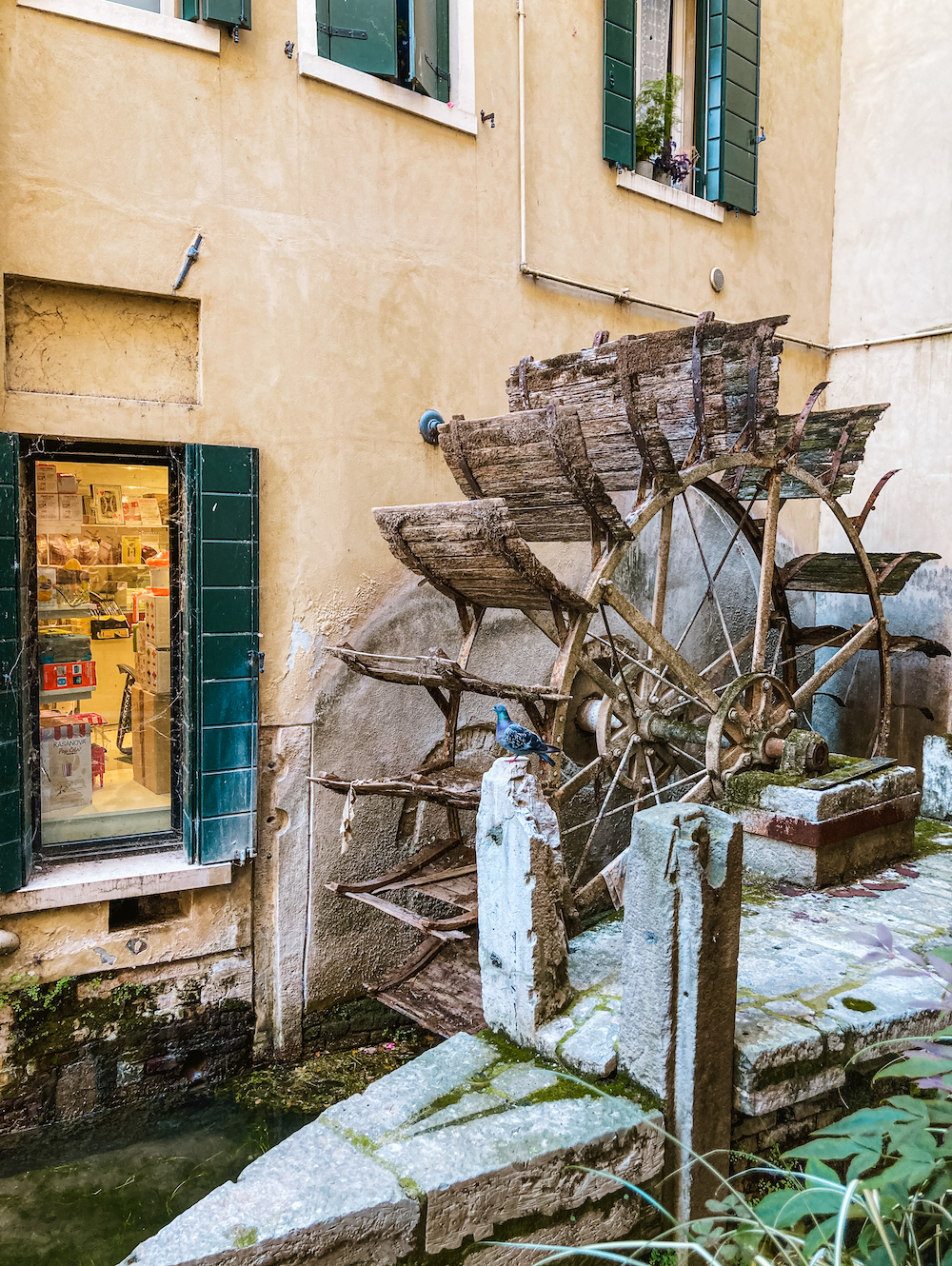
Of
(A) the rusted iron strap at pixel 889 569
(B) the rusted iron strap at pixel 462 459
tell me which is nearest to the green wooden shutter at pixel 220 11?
(B) the rusted iron strap at pixel 462 459

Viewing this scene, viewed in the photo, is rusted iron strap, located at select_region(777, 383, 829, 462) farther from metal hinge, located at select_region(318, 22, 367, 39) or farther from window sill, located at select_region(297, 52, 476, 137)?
metal hinge, located at select_region(318, 22, 367, 39)

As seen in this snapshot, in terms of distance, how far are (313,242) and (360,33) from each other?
105 centimetres

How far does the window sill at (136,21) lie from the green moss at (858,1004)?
15.8 ft

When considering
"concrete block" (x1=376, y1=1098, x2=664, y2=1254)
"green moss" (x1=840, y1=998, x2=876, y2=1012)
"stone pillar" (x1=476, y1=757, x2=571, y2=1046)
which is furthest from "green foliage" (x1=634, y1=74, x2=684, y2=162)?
"concrete block" (x1=376, y1=1098, x2=664, y2=1254)

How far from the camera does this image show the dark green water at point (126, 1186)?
372cm

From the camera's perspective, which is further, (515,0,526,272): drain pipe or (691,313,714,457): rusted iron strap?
(515,0,526,272): drain pipe

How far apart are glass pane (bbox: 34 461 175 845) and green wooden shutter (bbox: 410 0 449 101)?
2.53 m

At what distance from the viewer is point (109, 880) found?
4.36 metres

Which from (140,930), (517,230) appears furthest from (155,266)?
(140,930)

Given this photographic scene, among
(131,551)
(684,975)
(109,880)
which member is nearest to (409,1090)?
(684,975)

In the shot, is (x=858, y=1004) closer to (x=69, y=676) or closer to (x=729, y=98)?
(x=69, y=676)

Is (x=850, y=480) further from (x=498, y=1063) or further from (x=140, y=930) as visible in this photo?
(x=140, y=930)

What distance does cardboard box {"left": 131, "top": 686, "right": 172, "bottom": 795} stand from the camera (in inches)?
192

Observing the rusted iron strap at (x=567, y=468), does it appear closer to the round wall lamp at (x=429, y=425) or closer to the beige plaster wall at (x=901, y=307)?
the round wall lamp at (x=429, y=425)
